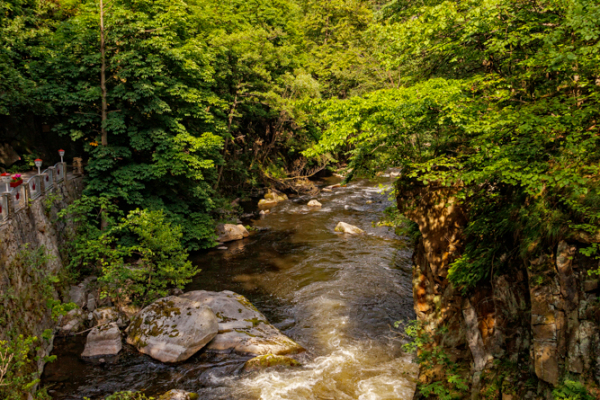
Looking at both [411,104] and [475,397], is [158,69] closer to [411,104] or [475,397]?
[411,104]

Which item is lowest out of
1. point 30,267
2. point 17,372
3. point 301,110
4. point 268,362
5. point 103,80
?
point 268,362

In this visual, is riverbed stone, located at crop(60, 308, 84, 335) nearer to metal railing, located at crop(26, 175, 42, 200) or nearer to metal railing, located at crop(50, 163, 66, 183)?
metal railing, located at crop(26, 175, 42, 200)

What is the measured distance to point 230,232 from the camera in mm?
22391

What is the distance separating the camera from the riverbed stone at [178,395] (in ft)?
29.9

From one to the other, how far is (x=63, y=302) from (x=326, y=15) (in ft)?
139

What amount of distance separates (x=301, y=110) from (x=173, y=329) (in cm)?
1462

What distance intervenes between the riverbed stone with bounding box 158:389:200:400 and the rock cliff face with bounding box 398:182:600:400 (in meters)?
6.01

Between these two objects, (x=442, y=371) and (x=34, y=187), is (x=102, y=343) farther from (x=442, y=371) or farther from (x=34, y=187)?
(x=442, y=371)

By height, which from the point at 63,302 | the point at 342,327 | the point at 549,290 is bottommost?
the point at 342,327

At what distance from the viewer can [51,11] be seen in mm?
21859

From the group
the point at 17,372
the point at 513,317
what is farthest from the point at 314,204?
the point at 513,317

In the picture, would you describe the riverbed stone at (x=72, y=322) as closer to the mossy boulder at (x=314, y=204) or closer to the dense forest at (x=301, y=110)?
the dense forest at (x=301, y=110)

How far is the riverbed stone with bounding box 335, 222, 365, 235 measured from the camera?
72.8ft

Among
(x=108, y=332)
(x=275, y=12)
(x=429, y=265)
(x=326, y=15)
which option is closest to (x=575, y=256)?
(x=429, y=265)
